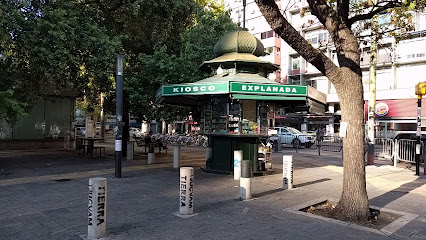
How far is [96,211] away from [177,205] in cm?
225

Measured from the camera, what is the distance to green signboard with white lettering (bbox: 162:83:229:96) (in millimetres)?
9359

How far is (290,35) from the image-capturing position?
20.3 feet

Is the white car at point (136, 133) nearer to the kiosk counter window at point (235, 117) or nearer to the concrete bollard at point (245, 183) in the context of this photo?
the kiosk counter window at point (235, 117)

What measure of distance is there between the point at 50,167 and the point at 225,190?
733 centimetres

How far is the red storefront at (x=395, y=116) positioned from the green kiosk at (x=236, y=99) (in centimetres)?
2572

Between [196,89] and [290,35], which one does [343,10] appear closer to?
[290,35]

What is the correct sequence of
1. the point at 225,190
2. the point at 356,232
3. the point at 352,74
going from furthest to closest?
the point at 225,190 → the point at 352,74 → the point at 356,232

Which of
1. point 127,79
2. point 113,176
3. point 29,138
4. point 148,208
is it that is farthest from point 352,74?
point 29,138

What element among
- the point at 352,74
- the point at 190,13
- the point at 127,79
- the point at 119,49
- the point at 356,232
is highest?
the point at 190,13

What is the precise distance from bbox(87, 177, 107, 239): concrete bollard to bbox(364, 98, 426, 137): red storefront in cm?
3291

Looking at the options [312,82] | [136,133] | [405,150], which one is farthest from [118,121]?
[312,82]

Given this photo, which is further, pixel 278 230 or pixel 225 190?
pixel 225 190

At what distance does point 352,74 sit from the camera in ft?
20.6

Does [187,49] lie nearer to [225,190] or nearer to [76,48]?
[76,48]
